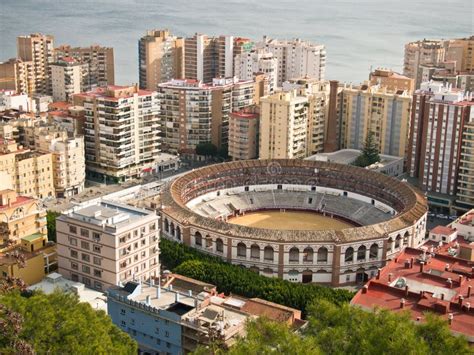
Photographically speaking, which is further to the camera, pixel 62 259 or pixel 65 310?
pixel 62 259

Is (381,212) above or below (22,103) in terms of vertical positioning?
below

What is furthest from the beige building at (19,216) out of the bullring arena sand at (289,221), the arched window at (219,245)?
the bullring arena sand at (289,221)

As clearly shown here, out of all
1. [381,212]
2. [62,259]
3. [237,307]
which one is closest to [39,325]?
[237,307]

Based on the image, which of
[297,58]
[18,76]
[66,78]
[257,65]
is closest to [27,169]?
[66,78]

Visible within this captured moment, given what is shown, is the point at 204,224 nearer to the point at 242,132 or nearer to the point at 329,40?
the point at 242,132

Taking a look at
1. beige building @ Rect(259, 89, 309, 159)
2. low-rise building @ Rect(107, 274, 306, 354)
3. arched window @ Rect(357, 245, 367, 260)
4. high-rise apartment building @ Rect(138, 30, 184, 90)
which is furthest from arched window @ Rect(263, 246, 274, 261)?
high-rise apartment building @ Rect(138, 30, 184, 90)

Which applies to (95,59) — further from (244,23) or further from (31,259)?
(244,23)

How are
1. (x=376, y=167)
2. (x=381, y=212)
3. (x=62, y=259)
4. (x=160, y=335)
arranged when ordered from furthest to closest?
(x=376, y=167) → (x=381, y=212) → (x=62, y=259) → (x=160, y=335)
